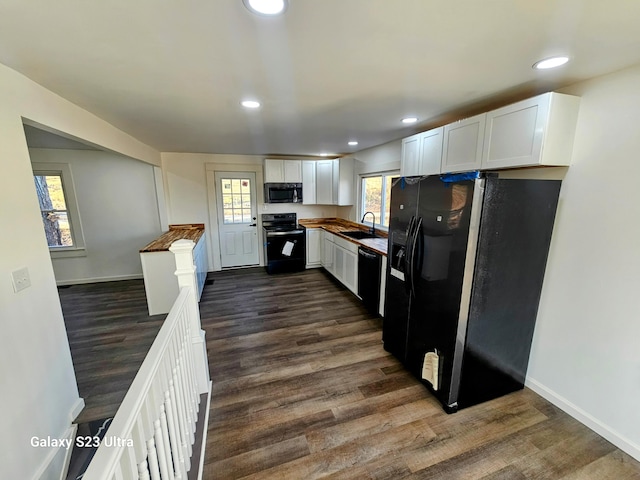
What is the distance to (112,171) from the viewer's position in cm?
445

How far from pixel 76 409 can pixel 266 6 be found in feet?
9.27

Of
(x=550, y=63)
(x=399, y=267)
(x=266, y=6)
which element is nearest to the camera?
(x=266, y=6)

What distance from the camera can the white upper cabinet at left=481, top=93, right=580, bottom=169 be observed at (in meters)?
1.70

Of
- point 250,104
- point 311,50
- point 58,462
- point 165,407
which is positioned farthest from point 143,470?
point 250,104

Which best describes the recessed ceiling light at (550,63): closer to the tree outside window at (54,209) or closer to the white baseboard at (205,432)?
the white baseboard at (205,432)

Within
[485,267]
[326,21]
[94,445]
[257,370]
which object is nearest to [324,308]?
[257,370]

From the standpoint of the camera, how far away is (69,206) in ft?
14.2

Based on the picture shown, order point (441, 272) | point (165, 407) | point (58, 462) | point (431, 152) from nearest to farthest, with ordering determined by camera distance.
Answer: point (165, 407), point (58, 462), point (441, 272), point (431, 152)

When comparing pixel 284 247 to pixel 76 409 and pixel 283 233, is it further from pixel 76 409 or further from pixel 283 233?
pixel 76 409

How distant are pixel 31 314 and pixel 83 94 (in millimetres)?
1539

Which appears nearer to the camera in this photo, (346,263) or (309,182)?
(346,263)

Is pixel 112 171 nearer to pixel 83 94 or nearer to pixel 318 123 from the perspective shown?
pixel 83 94

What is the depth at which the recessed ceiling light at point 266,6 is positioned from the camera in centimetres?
97

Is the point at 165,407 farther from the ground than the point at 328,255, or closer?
farther from the ground
